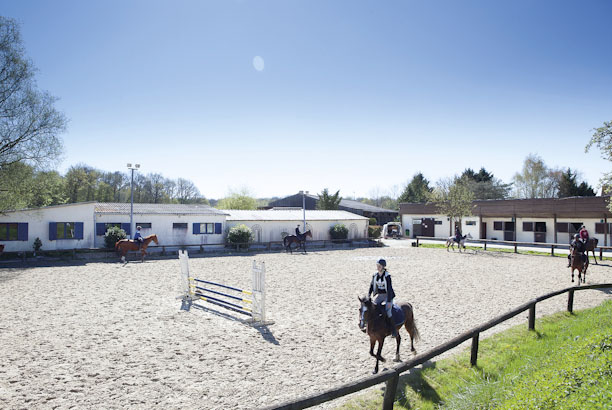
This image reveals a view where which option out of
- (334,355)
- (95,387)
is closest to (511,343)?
(334,355)

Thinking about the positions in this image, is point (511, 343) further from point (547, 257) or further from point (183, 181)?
point (183, 181)

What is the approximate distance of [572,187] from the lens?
48.8m

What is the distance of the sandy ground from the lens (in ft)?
19.9

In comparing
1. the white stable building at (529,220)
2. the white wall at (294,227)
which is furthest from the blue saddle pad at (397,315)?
the white stable building at (529,220)

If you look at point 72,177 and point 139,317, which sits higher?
point 72,177

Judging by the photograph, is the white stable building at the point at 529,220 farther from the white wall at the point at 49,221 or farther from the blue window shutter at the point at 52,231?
the blue window shutter at the point at 52,231

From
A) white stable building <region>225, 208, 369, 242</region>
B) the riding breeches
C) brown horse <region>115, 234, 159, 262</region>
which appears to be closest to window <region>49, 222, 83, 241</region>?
brown horse <region>115, 234, 159, 262</region>

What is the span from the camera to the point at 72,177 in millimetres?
50500

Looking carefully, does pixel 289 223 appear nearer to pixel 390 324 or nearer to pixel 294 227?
pixel 294 227

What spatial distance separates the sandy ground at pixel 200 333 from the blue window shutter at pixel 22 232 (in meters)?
5.87

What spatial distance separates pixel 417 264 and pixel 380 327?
15727 mm

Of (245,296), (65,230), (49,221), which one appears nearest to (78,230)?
(65,230)

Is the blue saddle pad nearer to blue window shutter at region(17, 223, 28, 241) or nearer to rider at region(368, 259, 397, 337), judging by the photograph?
rider at region(368, 259, 397, 337)

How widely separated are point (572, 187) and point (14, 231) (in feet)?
198
